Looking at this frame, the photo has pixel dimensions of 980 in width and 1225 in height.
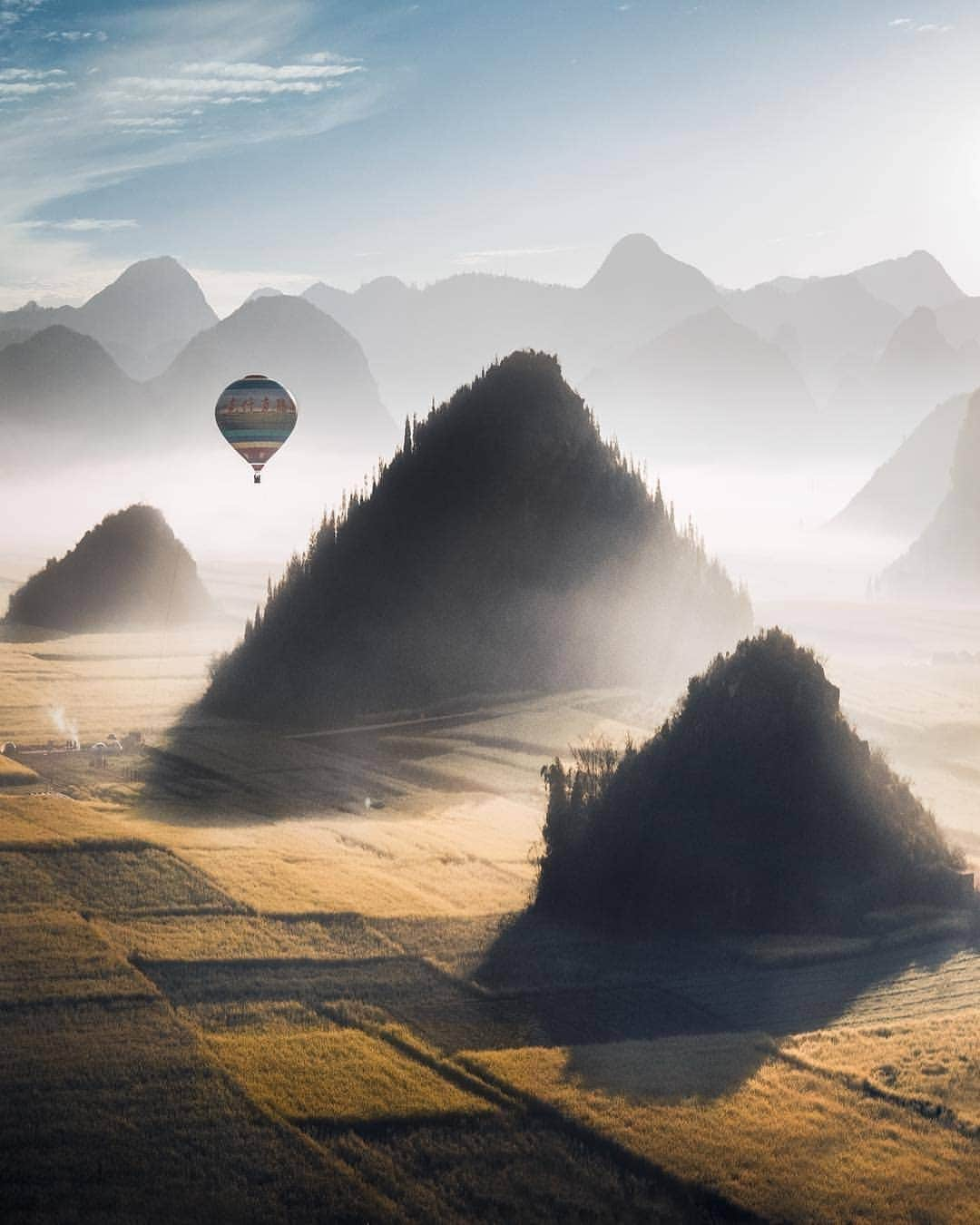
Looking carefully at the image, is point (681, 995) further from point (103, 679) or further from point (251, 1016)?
point (103, 679)

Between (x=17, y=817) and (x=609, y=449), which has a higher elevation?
(x=609, y=449)

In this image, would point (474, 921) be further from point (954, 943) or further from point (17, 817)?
point (17, 817)

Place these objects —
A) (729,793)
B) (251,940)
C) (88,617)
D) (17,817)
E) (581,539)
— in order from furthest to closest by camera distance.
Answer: (88,617)
(581,539)
(17,817)
(729,793)
(251,940)

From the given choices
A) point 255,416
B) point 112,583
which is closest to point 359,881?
point 255,416

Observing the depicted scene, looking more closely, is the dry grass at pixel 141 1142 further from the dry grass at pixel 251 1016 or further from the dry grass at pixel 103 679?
the dry grass at pixel 103 679

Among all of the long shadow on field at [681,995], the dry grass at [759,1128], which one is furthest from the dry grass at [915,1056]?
the long shadow on field at [681,995]

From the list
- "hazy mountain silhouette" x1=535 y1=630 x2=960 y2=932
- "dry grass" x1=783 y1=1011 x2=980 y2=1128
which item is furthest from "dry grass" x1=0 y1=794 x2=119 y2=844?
"dry grass" x1=783 y1=1011 x2=980 y2=1128

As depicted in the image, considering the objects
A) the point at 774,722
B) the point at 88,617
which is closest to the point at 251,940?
the point at 774,722
